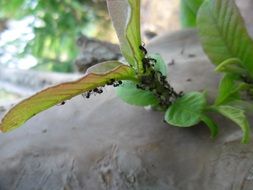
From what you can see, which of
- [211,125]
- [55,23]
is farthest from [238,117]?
[55,23]

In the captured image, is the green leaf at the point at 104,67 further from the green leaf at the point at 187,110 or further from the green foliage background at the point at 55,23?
the green foliage background at the point at 55,23

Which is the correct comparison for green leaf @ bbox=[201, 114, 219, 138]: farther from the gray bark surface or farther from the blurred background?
the blurred background

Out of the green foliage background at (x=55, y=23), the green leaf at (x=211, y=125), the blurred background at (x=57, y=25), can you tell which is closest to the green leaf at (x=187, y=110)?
the green leaf at (x=211, y=125)

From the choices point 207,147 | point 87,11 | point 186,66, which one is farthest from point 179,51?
point 87,11

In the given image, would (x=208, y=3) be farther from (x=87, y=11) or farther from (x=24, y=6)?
(x=87, y=11)

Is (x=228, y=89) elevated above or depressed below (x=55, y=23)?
below

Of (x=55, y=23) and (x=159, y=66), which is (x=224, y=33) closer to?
(x=159, y=66)

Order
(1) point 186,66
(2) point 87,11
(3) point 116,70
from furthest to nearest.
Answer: (2) point 87,11 → (1) point 186,66 → (3) point 116,70
